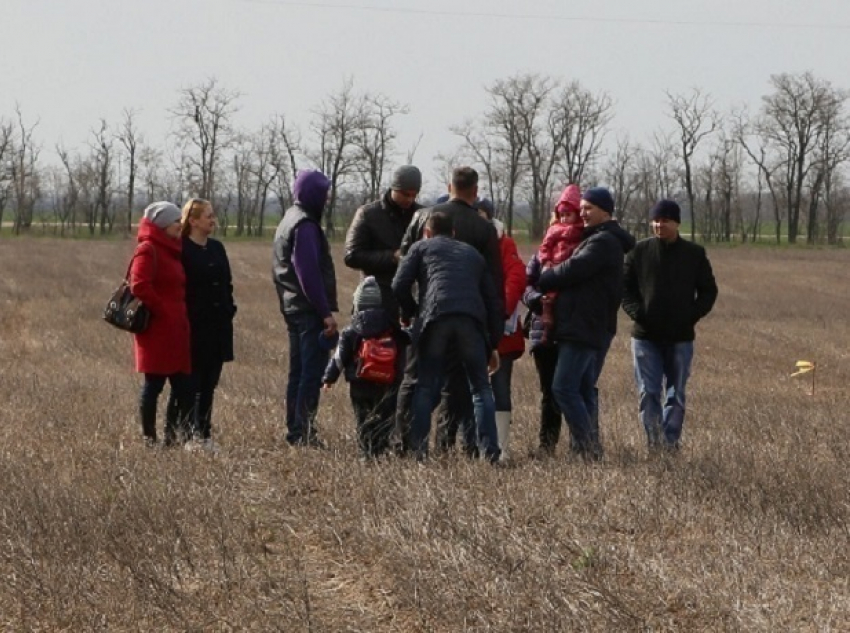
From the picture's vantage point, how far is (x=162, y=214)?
337 inches

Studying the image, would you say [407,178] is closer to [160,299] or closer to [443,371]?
[443,371]

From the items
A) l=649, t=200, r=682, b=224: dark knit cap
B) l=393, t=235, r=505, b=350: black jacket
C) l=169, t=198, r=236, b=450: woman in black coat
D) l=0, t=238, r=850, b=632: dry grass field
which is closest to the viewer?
l=0, t=238, r=850, b=632: dry grass field

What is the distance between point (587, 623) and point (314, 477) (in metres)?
2.76

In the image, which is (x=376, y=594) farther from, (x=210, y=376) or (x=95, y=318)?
(x=95, y=318)

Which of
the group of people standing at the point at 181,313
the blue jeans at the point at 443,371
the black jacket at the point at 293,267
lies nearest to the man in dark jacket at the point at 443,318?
the blue jeans at the point at 443,371

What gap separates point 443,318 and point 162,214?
2023mm

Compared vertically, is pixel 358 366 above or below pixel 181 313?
below

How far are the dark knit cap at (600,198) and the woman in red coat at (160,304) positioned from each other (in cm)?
255

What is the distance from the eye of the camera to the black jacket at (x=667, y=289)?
922 cm

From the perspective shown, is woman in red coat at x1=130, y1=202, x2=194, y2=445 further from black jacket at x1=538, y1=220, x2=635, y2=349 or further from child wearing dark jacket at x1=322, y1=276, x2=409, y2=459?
black jacket at x1=538, y1=220, x2=635, y2=349

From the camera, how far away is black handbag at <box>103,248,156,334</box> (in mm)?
8562

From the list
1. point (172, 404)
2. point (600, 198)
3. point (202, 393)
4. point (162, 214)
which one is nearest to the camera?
point (600, 198)

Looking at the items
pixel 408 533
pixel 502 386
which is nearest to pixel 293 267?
pixel 502 386

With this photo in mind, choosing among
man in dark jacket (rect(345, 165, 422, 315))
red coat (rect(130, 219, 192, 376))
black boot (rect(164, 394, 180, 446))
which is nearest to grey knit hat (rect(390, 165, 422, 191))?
man in dark jacket (rect(345, 165, 422, 315))
